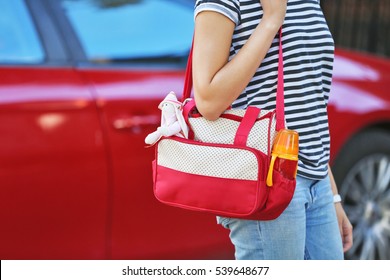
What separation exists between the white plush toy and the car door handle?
1.24 meters

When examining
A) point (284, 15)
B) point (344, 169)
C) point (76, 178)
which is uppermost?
point (284, 15)

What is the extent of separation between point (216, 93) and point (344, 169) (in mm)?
2130

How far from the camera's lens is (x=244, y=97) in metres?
1.98

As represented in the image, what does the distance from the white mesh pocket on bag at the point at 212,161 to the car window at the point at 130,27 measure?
60.5 inches

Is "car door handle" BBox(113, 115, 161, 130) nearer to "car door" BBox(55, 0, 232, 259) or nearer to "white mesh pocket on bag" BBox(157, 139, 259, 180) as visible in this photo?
"car door" BBox(55, 0, 232, 259)

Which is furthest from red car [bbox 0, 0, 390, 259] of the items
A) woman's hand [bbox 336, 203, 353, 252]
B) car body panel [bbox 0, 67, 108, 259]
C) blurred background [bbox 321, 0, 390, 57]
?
blurred background [bbox 321, 0, 390, 57]

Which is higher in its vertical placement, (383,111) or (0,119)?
(0,119)

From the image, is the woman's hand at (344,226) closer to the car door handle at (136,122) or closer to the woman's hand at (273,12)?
the woman's hand at (273,12)

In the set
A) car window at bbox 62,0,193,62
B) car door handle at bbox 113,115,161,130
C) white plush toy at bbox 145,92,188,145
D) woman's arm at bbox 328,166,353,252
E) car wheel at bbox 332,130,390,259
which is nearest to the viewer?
white plush toy at bbox 145,92,188,145

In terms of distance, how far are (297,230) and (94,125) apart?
1378 millimetres

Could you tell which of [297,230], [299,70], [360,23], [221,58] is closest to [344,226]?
[297,230]

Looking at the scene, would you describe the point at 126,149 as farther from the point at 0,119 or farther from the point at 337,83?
the point at 337,83

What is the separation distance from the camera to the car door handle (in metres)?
3.26
